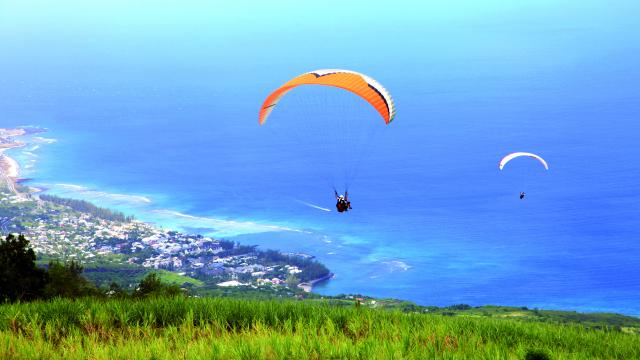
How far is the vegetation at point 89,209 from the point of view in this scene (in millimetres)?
171500

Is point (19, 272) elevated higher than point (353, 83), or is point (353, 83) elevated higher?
point (353, 83)

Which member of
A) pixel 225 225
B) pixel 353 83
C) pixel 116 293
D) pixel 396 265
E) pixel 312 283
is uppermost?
pixel 225 225

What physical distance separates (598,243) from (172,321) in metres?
180

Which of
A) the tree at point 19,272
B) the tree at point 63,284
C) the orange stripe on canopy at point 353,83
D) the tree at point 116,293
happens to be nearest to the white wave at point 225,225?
the tree at point 116,293

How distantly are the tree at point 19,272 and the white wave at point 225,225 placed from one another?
148 m

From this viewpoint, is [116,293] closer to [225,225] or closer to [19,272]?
[19,272]

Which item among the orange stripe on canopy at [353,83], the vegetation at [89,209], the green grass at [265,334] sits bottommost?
the green grass at [265,334]

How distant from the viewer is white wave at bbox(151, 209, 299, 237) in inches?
6820

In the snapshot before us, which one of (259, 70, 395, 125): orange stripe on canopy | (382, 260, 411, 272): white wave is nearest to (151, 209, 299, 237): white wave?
(382, 260, 411, 272): white wave

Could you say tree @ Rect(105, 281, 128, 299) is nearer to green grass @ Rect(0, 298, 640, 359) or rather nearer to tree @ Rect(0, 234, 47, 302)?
tree @ Rect(0, 234, 47, 302)

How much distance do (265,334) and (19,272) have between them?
13.9 metres

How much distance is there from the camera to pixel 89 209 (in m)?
175

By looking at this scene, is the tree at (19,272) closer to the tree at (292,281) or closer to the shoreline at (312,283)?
the tree at (292,281)

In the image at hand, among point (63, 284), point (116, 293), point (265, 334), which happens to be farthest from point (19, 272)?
point (265, 334)
